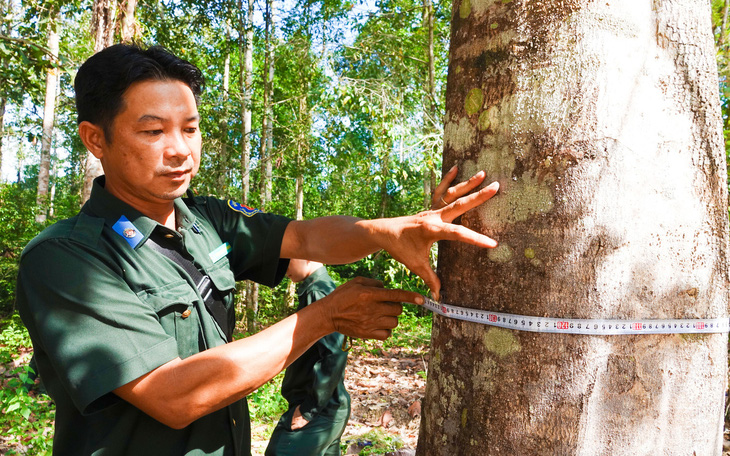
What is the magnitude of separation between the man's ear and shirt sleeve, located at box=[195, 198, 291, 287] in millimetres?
460

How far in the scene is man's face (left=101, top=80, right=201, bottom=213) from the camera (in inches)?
63.9

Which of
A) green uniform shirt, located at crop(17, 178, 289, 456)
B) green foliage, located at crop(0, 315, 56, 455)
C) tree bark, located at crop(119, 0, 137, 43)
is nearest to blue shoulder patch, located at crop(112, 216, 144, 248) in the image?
green uniform shirt, located at crop(17, 178, 289, 456)

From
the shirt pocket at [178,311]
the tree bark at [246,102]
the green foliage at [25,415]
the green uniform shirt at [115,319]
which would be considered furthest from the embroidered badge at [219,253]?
the tree bark at [246,102]

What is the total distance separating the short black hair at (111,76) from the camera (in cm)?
162

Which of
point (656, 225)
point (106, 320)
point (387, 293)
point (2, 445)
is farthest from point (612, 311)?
point (2, 445)

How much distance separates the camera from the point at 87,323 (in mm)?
1322

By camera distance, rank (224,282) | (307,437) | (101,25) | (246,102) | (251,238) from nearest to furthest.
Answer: (224,282)
(251,238)
(307,437)
(101,25)
(246,102)

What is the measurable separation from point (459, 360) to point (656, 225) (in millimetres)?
599

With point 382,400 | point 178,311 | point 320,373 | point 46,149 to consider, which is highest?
point 46,149

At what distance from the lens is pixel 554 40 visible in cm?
120

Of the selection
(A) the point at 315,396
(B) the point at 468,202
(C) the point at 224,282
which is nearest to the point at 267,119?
(A) the point at 315,396

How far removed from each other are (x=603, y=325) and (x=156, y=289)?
1.29 m

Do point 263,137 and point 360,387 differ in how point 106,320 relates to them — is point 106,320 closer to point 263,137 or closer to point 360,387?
point 360,387

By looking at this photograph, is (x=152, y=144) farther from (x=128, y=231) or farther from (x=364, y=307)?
(x=364, y=307)
